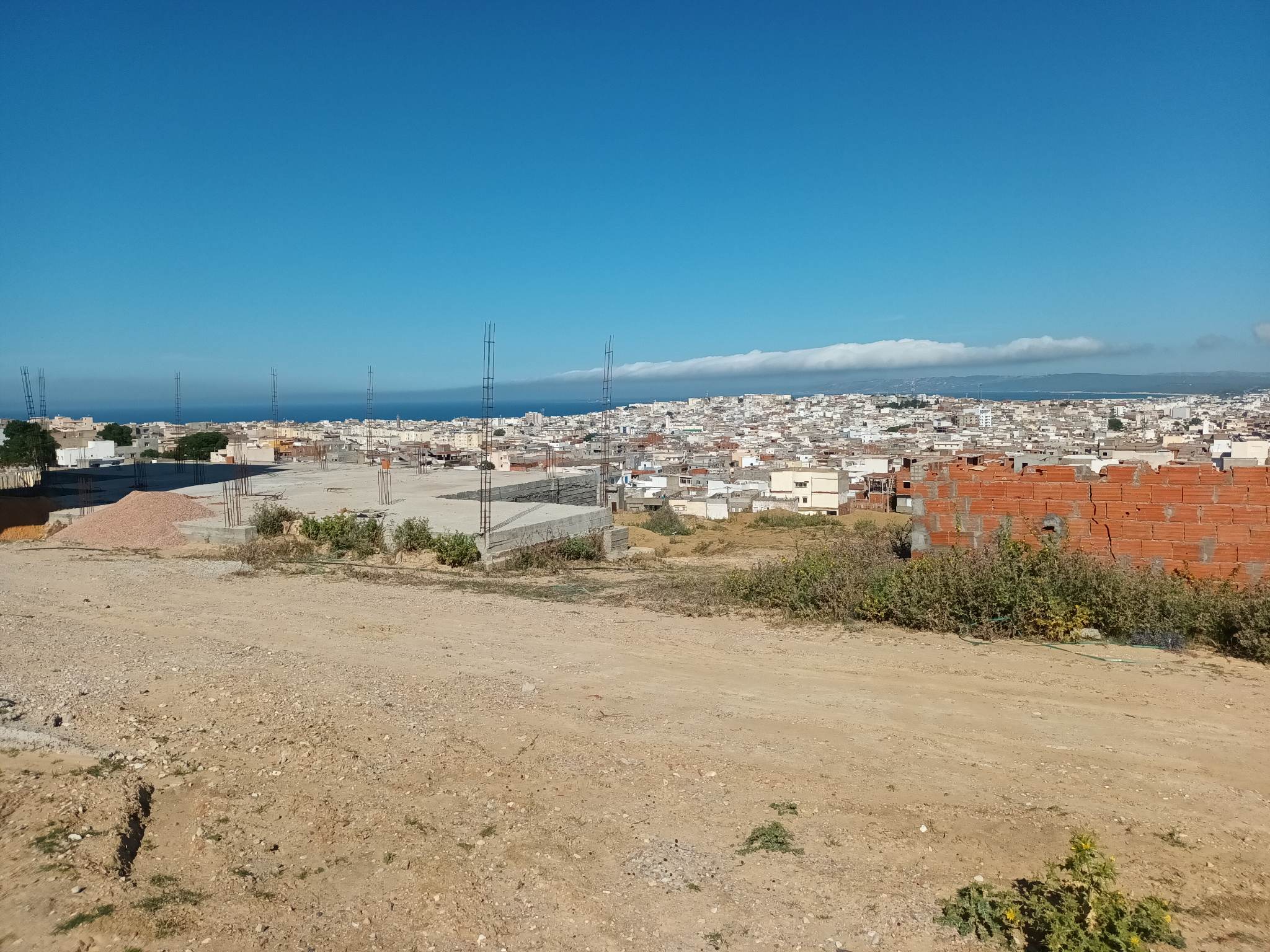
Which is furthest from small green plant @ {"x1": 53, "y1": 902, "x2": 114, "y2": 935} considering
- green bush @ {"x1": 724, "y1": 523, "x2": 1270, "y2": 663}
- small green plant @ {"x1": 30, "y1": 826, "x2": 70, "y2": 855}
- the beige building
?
the beige building

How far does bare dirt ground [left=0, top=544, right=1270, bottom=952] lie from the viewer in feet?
10.7

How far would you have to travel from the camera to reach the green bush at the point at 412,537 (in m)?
12.2

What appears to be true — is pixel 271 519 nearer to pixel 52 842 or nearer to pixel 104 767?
pixel 104 767

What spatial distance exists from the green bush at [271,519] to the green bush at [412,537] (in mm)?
2332

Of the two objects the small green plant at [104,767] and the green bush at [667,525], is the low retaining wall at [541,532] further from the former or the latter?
the small green plant at [104,767]

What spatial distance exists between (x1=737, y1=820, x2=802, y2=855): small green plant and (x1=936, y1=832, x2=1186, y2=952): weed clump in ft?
2.37

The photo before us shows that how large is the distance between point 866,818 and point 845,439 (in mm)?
69267

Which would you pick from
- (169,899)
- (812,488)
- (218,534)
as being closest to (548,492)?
(218,534)

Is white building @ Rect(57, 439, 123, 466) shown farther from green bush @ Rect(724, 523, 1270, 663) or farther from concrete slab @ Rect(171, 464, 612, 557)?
green bush @ Rect(724, 523, 1270, 663)

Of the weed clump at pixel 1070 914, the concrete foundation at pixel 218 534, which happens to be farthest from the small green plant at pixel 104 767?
the concrete foundation at pixel 218 534

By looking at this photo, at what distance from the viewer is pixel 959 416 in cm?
8125

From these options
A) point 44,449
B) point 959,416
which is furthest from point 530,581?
point 959,416

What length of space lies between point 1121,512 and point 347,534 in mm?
10431

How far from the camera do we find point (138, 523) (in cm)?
1405
